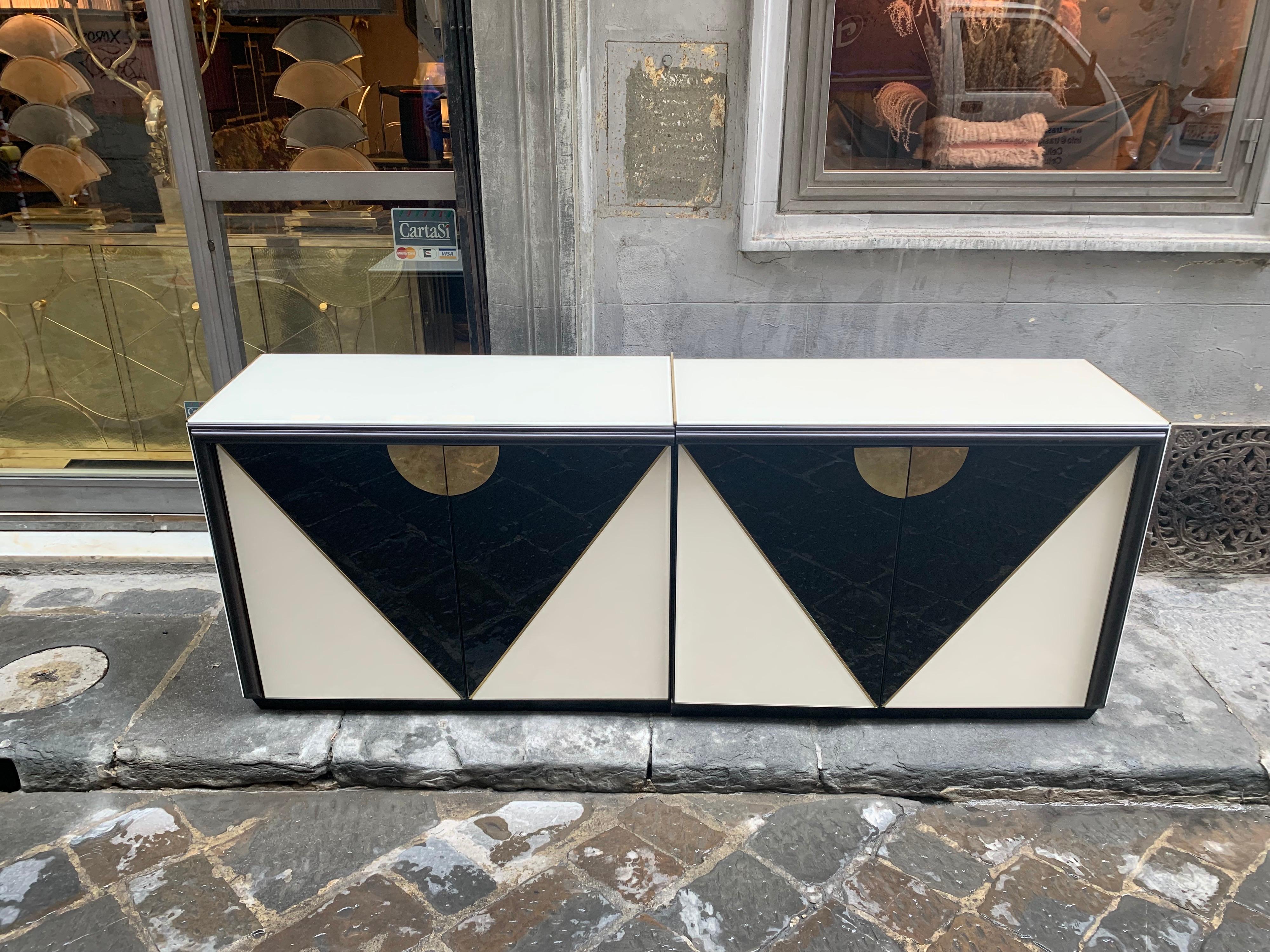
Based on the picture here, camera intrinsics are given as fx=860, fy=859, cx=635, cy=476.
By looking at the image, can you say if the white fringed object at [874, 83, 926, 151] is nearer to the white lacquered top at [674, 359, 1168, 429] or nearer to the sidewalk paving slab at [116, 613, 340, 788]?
the white lacquered top at [674, 359, 1168, 429]

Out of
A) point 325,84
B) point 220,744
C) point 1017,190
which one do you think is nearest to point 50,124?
point 325,84

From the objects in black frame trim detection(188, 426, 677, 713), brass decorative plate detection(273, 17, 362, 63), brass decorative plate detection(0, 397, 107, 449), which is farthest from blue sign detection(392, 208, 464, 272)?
brass decorative plate detection(0, 397, 107, 449)

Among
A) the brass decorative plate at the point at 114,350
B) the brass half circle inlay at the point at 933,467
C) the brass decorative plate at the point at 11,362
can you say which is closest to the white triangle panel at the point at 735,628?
the brass half circle inlay at the point at 933,467

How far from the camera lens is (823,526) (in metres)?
2.59

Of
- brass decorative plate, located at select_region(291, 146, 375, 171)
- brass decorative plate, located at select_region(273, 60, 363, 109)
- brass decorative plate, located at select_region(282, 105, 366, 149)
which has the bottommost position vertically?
brass decorative plate, located at select_region(291, 146, 375, 171)

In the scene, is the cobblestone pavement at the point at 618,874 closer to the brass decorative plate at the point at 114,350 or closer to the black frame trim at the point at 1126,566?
the black frame trim at the point at 1126,566

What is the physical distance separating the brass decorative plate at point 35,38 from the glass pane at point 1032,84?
10.1 feet

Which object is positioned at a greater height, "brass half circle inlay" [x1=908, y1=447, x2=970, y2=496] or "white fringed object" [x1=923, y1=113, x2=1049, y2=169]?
"white fringed object" [x1=923, y1=113, x2=1049, y2=169]

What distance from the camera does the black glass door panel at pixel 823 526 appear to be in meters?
2.50

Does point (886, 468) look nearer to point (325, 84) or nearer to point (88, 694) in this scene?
point (325, 84)

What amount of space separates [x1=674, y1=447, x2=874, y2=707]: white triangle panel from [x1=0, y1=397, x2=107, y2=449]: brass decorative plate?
316cm

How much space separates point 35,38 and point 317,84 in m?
1.21

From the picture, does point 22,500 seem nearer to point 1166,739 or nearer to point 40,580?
point 40,580

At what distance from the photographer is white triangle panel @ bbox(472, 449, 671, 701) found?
262 cm
